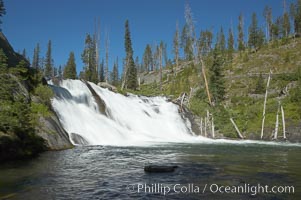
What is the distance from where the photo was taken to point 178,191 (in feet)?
27.5

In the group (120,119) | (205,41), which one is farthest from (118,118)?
(205,41)

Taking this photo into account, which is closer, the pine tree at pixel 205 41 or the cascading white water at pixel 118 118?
the cascading white water at pixel 118 118

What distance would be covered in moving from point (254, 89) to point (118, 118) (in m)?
29.3

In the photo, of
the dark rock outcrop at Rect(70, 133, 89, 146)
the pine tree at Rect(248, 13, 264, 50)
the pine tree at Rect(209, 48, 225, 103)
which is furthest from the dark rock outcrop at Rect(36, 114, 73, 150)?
the pine tree at Rect(248, 13, 264, 50)

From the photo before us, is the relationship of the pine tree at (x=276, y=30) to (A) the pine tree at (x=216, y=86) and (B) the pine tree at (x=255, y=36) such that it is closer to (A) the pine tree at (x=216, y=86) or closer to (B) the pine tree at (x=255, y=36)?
(B) the pine tree at (x=255, y=36)

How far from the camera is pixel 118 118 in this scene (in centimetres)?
3206

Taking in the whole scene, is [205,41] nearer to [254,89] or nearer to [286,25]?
[286,25]

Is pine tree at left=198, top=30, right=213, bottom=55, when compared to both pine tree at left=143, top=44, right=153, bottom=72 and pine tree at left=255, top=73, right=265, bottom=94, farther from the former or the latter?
pine tree at left=255, top=73, right=265, bottom=94

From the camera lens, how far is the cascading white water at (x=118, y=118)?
25.5 meters

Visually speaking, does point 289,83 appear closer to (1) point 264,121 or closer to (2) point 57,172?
(1) point 264,121

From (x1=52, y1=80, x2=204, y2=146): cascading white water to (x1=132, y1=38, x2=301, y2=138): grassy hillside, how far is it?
488 cm

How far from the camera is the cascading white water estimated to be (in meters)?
25.5

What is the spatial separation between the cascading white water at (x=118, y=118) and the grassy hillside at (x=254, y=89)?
16.0ft

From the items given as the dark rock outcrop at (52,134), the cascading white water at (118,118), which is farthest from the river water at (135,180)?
the cascading white water at (118,118)
